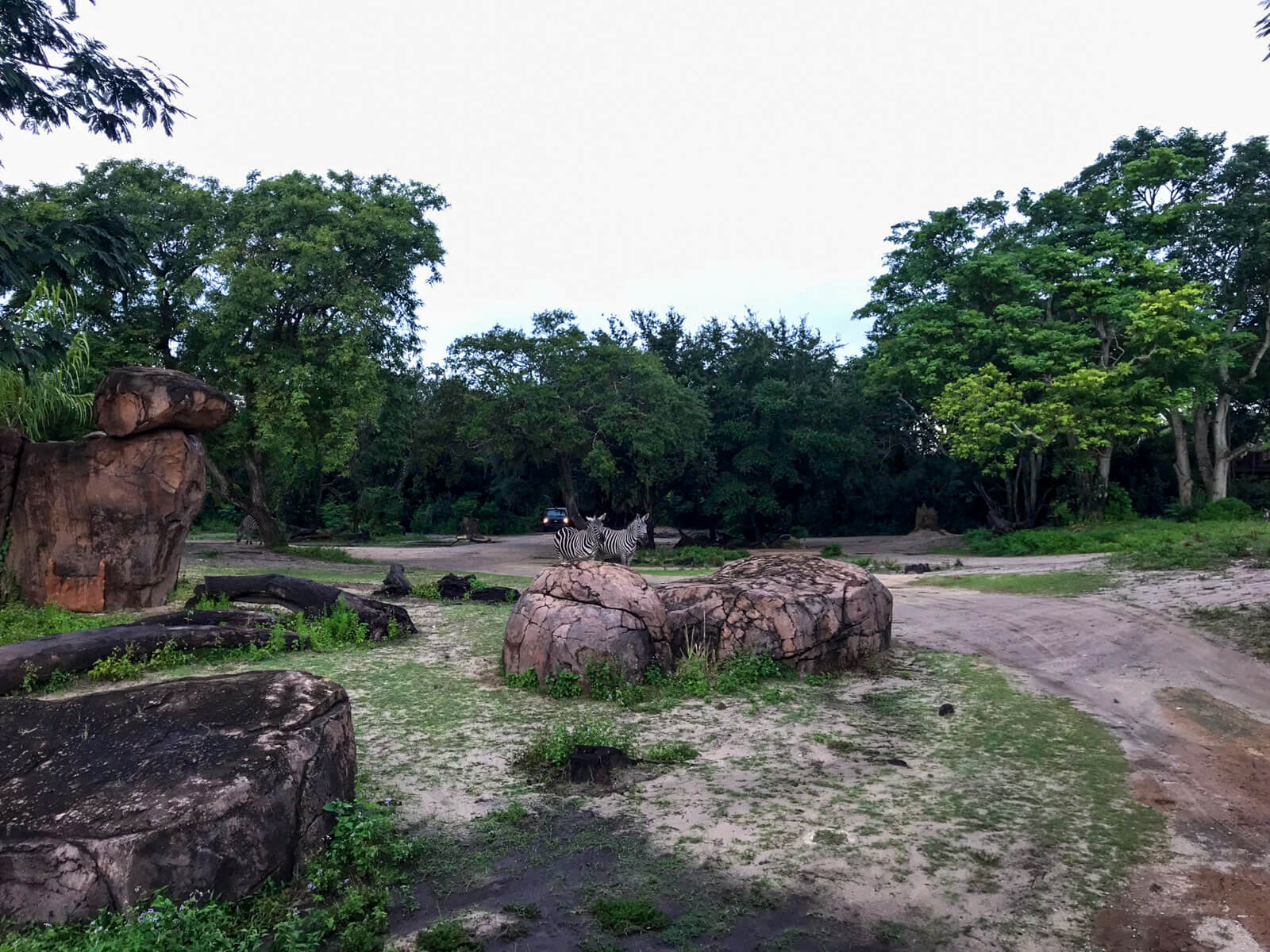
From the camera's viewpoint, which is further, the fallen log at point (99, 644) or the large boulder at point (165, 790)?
the fallen log at point (99, 644)

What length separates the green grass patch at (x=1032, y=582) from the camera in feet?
43.4

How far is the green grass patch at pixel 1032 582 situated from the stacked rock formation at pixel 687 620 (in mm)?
5800

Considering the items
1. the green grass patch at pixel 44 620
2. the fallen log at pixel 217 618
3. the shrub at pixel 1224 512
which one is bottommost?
the green grass patch at pixel 44 620

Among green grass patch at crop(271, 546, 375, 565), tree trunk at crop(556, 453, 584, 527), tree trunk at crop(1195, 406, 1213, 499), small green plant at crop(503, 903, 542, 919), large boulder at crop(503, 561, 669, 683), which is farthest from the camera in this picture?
tree trunk at crop(1195, 406, 1213, 499)

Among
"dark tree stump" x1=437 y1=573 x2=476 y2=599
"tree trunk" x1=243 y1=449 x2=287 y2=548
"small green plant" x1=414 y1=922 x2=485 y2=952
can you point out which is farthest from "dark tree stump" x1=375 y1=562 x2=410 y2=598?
"small green plant" x1=414 y1=922 x2=485 y2=952

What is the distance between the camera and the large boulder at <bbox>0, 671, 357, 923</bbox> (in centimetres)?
338

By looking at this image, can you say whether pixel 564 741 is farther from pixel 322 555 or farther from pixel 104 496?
pixel 322 555

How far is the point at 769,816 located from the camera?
473 cm

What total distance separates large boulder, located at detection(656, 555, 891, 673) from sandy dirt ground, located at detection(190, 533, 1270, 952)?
1610 millimetres

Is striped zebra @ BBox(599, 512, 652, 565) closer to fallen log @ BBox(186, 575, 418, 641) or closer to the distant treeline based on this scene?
the distant treeline

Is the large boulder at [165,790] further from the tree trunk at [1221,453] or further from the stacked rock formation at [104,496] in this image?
the tree trunk at [1221,453]

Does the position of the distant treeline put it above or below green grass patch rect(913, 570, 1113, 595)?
above

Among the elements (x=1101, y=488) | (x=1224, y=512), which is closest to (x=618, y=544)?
(x=1101, y=488)

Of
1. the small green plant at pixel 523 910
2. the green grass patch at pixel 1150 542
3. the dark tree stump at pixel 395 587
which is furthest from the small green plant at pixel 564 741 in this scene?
the green grass patch at pixel 1150 542
